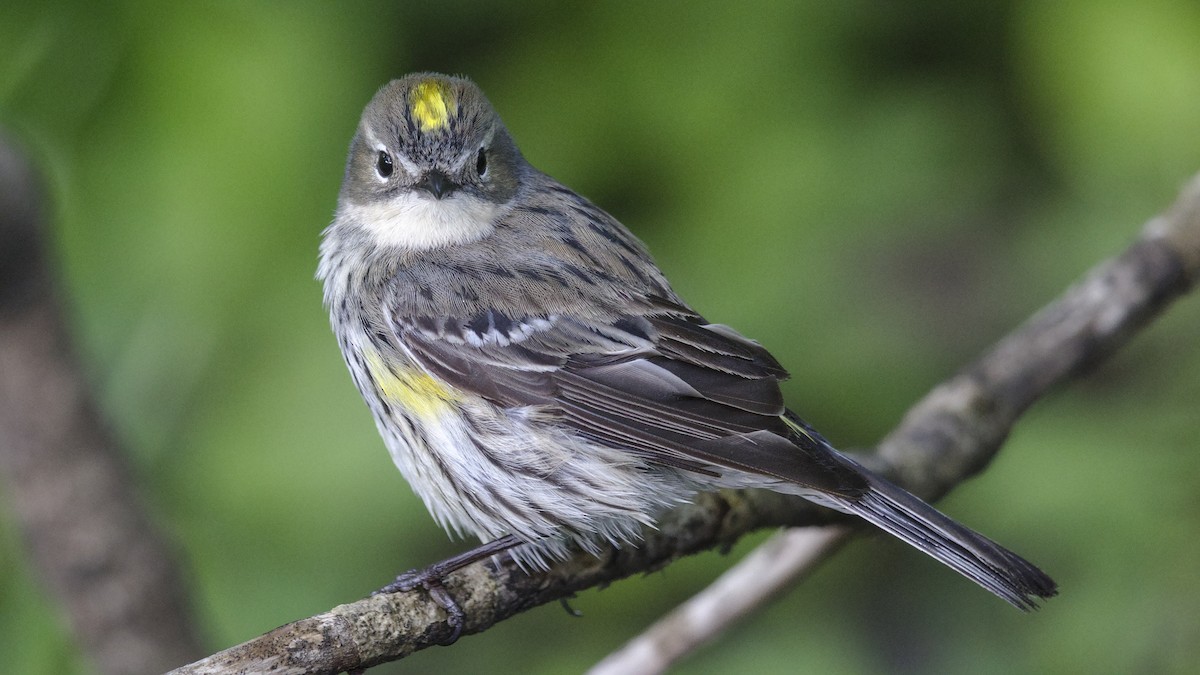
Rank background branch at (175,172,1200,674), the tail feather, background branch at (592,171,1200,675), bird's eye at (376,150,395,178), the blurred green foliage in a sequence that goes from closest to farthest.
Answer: the tail feather < background branch at (175,172,1200,674) < background branch at (592,171,1200,675) < bird's eye at (376,150,395,178) < the blurred green foliage

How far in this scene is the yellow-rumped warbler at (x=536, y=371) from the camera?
8.75ft

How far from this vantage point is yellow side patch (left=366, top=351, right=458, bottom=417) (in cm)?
294

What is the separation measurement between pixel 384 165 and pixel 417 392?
64 centimetres

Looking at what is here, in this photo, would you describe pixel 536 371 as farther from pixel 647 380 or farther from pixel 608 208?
pixel 608 208

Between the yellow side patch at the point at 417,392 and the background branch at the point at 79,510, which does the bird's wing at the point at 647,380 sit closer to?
the yellow side patch at the point at 417,392

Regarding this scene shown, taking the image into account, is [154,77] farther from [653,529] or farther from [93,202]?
[653,529]

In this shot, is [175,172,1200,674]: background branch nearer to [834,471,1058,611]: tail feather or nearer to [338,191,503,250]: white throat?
[834,471,1058,611]: tail feather

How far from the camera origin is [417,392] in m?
2.95

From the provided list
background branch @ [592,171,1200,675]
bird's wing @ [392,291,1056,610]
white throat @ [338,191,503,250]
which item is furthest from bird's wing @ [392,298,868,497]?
background branch @ [592,171,1200,675]

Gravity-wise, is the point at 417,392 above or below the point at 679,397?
below

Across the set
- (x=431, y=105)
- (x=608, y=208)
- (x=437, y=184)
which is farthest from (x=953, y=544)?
(x=608, y=208)

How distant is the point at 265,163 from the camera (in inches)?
151

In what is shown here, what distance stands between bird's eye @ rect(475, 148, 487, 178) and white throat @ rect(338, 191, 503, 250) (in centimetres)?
8

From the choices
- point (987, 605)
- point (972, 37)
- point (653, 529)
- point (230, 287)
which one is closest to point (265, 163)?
point (230, 287)
